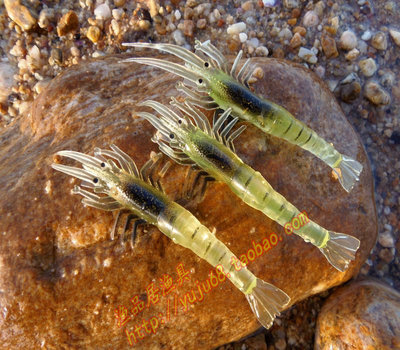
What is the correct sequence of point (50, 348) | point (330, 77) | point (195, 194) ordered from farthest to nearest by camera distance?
point (330, 77) → point (195, 194) → point (50, 348)

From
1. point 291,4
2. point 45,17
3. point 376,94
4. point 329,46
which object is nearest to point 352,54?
point 329,46

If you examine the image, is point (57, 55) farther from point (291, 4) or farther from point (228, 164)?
point (291, 4)

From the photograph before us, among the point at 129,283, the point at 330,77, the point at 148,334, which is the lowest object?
the point at 148,334

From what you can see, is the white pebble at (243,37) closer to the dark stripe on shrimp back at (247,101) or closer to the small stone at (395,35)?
the dark stripe on shrimp back at (247,101)

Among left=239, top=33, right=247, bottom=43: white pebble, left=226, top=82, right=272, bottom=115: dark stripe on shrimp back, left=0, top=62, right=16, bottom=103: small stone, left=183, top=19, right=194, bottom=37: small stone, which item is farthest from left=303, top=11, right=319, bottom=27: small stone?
left=0, top=62, right=16, bottom=103: small stone

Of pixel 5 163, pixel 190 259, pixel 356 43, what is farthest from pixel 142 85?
pixel 356 43

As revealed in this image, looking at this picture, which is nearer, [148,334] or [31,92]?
[148,334]

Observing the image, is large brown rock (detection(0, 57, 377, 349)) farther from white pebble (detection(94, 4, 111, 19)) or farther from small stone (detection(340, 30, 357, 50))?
white pebble (detection(94, 4, 111, 19))

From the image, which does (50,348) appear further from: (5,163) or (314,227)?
(314,227)
